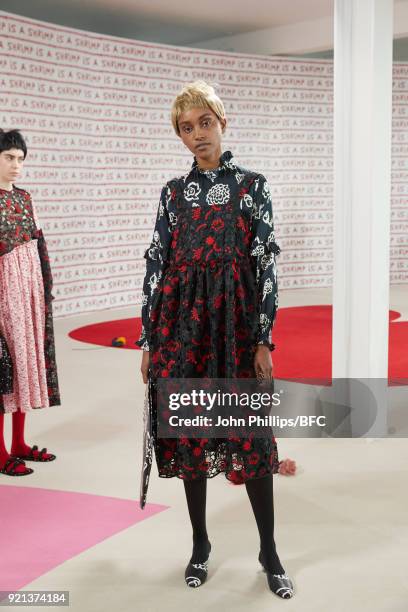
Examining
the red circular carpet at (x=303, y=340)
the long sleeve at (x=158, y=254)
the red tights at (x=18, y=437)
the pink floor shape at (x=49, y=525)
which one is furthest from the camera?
the red circular carpet at (x=303, y=340)

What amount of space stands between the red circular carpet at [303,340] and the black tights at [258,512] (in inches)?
108

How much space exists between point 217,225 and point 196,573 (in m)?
1.10

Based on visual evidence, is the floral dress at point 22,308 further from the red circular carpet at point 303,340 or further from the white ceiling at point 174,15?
the white ceiling at point 174,15

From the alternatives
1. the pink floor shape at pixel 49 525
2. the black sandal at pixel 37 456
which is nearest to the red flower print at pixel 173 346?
the pink floor shape at pixel 49 525

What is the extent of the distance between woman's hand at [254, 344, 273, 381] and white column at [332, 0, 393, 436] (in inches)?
63.4

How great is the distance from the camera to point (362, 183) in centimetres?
399

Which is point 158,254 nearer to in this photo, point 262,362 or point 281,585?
point 262,362

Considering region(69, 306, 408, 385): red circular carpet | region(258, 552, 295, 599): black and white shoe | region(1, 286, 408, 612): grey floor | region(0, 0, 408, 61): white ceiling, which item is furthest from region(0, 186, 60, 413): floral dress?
region(0, 0, 408, 61): white ceiling

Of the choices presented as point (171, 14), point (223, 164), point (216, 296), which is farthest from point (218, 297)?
point (171, 14)

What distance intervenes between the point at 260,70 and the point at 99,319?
13.4 feet

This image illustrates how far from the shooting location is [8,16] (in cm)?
780

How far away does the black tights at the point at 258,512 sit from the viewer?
256 cm

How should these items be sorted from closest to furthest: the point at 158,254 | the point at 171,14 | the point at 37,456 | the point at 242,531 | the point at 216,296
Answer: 1. the point at 216,296
2. the point at 158,254
3. the point at 242,531
4. the point at 37,456
5. the point at 171,14

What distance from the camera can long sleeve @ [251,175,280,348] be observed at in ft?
8.20
